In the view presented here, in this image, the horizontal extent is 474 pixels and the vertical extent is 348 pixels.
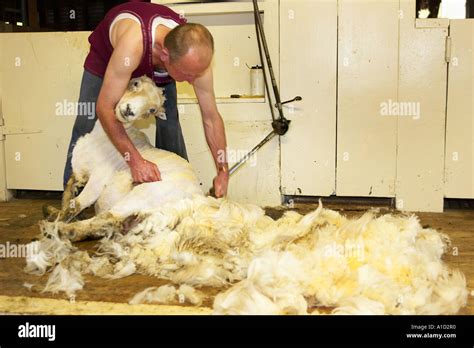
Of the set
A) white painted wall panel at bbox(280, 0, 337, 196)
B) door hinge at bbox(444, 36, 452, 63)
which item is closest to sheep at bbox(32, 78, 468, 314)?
white painted wall panel at bbox(280, 0, 337, 196)

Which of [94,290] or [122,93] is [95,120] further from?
[94,290]

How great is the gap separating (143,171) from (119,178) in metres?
0.19

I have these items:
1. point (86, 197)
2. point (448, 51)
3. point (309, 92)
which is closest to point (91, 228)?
point (86, 197)

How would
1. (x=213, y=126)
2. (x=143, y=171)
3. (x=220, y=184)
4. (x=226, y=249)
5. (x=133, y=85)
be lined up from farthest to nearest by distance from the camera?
(x=213, y=126) < (x=220, y=184) < (x=133, y=85) < (x=143, y=171) < (x=226, y=249)

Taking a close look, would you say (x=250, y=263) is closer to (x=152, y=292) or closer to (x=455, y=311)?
(x=152, y=292)

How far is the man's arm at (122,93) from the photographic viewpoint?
2588mm

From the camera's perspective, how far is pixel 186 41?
97.8 inches

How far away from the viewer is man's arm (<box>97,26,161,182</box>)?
2.59 metres

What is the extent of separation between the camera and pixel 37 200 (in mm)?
4367

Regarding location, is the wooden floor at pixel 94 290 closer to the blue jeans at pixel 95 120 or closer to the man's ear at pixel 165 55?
the blue jeans at pixel 95 120

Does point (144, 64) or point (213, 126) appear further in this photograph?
point (213, 126)

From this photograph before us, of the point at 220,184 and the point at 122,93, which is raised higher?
the point at 122,93

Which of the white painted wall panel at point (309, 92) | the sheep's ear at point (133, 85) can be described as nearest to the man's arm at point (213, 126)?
the sheep's ear at point (133, 85)

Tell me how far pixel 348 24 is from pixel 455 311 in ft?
7.87
